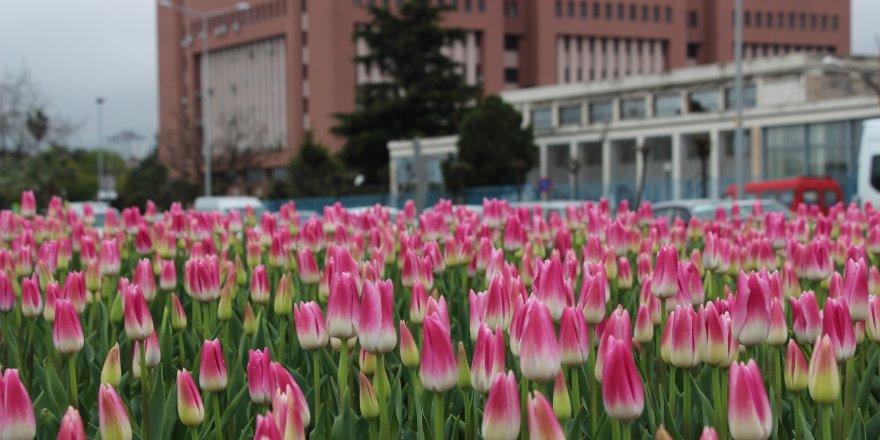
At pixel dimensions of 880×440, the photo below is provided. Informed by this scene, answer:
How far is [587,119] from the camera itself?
63.9 m

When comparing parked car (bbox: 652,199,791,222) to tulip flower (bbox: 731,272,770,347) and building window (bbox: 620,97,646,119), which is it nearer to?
tulip flower (bbox: 731,272,770,347)

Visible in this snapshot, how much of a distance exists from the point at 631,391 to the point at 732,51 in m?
88.7

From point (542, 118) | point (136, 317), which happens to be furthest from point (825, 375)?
point (542, 118)

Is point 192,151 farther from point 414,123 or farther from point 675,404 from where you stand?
point 675,404

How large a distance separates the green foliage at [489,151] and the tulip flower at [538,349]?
4674cm

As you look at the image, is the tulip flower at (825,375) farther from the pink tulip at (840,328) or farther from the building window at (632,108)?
the building window at (632,108)

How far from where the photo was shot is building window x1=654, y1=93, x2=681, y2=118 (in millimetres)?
58438

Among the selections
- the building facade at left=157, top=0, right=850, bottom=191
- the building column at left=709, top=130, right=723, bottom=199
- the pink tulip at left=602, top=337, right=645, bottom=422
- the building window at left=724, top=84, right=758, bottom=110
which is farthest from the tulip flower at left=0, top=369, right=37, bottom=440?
the building facade at left=157, top=0, right=850, bottom=191

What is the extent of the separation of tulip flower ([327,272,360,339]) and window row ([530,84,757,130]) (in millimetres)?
53027

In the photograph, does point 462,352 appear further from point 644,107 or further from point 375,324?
point 644,107

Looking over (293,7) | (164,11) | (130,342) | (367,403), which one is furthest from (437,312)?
(164,11)

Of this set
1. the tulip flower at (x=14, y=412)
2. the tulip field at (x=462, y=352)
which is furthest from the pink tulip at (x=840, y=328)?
the tulip flower at (x=14, y=412)

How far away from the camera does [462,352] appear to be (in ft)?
7.80

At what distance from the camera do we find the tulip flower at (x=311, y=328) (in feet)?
9.09
